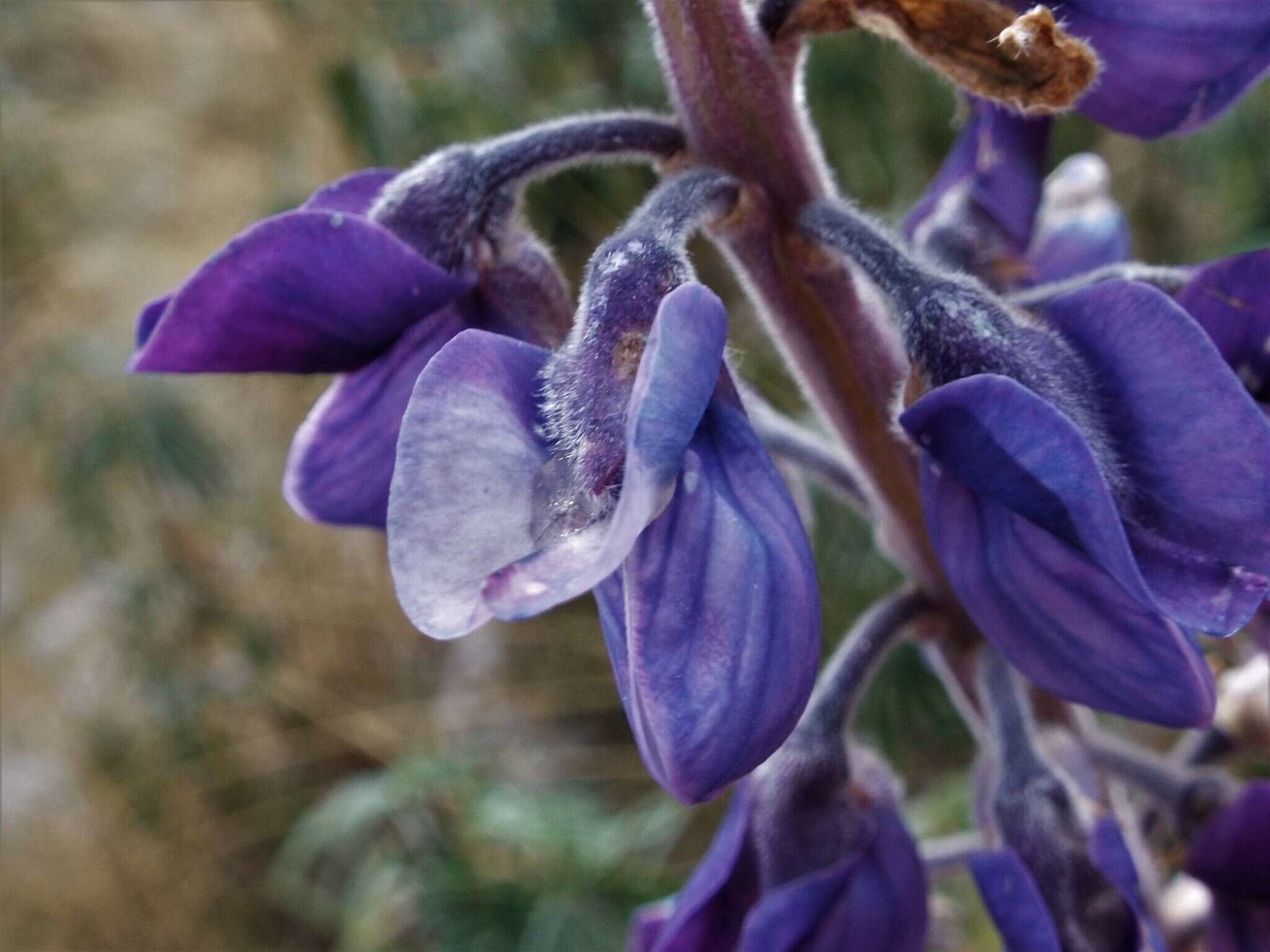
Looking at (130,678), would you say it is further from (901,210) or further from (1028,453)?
(1028,453)

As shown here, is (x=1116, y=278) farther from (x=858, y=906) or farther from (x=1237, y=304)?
(x=858, y=906)

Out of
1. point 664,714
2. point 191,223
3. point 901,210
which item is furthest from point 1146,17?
point 191,223

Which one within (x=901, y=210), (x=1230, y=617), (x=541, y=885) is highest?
(x=1230, y=617)

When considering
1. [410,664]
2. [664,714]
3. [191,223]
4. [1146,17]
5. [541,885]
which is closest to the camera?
[664,714]

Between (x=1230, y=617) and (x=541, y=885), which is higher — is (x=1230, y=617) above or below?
above

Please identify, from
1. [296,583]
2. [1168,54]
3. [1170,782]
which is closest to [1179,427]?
[1168,54]

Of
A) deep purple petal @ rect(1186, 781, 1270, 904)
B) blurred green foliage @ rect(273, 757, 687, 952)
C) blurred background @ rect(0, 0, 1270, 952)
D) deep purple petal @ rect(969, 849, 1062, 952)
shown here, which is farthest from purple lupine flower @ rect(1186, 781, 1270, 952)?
blurred green foliage @ rect(273, 757, 687, 952)

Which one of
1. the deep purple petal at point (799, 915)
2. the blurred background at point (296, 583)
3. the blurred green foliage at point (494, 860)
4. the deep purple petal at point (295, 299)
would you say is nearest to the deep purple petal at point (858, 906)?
the deep purple petal at point (799, 915)
